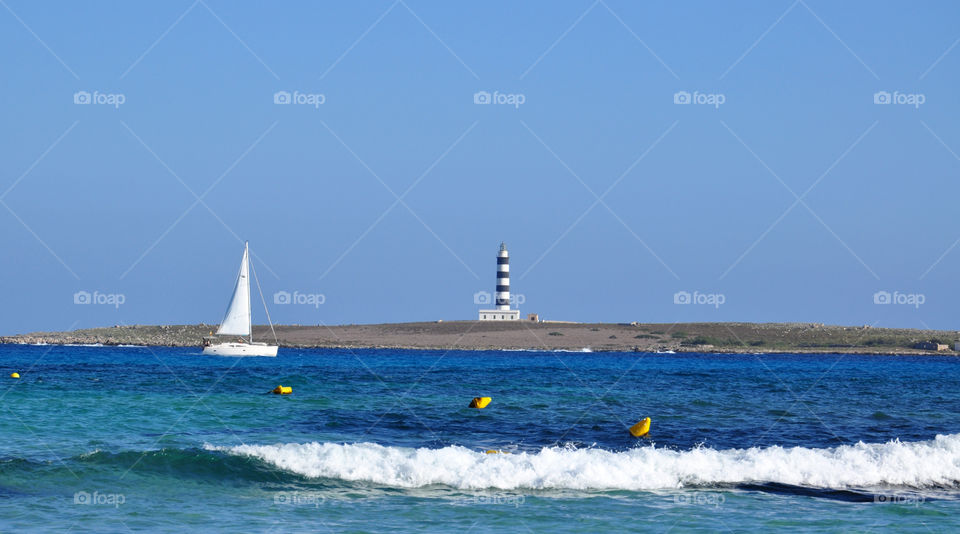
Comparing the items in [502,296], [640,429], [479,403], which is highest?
[502,296]

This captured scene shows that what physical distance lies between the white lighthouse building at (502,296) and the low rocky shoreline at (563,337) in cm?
413

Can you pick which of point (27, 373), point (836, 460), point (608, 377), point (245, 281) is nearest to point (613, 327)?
point (245, 281)

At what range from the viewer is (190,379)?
50.4 m

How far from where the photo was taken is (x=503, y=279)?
154 meters

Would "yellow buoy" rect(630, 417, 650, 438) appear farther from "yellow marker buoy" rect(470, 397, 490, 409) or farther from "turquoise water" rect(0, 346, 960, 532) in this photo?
"yellow marker buoy" rect(470, 397, 490, 409)

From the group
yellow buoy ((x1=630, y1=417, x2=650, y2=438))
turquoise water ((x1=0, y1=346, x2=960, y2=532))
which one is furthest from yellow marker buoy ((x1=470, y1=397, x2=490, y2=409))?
yellow buoy ((x1=630, y1=417, x2=650, y2=438))

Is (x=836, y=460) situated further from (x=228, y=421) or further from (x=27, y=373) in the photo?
(x=27, y=373)

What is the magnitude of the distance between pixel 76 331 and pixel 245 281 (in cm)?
8435

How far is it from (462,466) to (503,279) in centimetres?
13283

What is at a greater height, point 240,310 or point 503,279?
point 503,279

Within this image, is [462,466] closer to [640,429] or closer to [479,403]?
[640,429]

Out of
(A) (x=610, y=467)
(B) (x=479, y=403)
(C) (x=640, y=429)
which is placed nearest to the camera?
(A) (x=610, y=467)

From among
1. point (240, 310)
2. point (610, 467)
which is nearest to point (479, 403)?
point (610, 467)

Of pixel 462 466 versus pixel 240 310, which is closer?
pixel 462 466
